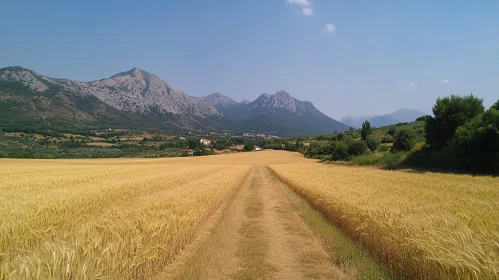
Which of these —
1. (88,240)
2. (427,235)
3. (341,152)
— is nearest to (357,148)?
(341,152)

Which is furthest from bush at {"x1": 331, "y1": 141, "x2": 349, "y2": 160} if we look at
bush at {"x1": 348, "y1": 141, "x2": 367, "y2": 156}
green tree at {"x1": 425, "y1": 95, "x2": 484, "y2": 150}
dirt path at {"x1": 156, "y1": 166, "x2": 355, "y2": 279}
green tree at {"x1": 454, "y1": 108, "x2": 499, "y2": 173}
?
dirt path at {"x1": 156, "y1": 166, "x2": 355, "y2": 279}

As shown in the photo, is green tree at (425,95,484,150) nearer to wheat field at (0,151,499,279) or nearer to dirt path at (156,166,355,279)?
wheat field at (0,151,499,279)

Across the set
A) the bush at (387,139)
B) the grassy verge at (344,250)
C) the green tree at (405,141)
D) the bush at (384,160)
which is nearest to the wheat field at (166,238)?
the grassy verge at (344,250)

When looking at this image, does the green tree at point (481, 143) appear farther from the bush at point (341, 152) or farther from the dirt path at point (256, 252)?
the bush at point (341, 152)

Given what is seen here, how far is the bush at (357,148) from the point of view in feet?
223

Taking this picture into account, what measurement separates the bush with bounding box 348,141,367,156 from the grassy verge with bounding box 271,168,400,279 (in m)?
59.8

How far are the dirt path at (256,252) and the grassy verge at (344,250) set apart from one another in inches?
9.8

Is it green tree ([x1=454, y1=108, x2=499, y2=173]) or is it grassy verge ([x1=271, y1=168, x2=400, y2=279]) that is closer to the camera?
grassy verge ([x1=271, y1=168, x2=400, y2=279])

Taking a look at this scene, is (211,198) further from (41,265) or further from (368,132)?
(368,132)

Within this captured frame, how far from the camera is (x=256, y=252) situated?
27.2 feet

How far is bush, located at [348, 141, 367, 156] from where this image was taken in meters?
68.0

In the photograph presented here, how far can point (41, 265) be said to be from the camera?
157 inches

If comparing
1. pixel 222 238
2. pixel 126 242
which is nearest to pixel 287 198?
pixel 222 238

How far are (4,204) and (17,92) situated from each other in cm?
19933
